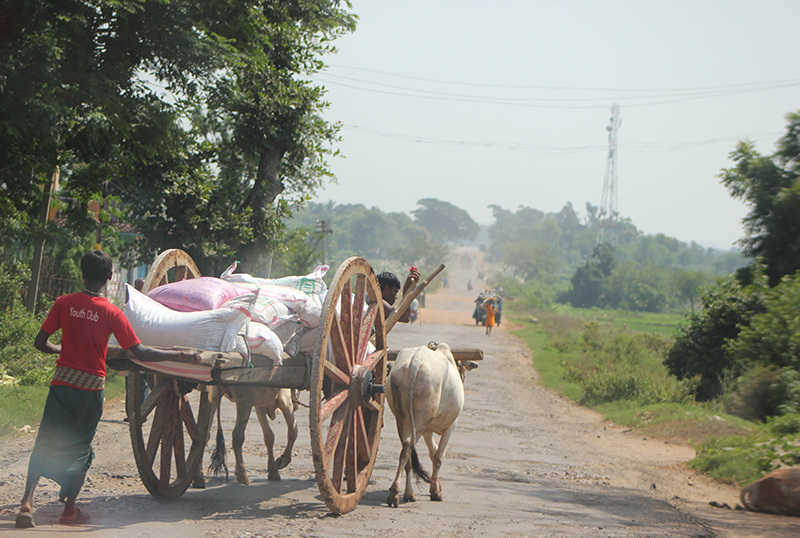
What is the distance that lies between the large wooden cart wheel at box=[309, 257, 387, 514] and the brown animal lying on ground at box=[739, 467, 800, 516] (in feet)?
13.6

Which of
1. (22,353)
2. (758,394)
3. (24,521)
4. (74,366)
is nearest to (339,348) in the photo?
(74,366)

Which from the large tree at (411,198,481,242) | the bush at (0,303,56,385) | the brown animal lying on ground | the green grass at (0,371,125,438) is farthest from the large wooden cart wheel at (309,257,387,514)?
the large tree at (411,198,481,242)

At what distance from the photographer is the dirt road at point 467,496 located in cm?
557

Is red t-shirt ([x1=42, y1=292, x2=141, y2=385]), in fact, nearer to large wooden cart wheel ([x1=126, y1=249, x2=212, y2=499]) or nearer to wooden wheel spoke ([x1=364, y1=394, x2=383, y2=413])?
large wooden cart wheel ([x1=126, y1=249, x2=212, y2=499])

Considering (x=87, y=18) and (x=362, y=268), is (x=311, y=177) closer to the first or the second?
(x=87, y=18)

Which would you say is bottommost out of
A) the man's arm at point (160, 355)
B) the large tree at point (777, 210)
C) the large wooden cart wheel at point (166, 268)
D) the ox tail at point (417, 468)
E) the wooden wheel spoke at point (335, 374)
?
the ox tail at point (417, 468)

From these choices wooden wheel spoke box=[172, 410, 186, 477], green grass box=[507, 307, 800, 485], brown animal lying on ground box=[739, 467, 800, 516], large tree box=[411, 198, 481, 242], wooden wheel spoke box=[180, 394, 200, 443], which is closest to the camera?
wooden wheel spoke box=[172, 410, 186, 477]

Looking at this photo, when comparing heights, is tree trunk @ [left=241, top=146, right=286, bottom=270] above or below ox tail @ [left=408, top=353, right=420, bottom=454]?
above

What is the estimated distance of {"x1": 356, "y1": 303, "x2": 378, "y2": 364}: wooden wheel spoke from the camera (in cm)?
642

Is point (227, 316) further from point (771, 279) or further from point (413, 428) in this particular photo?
point (771, 279)

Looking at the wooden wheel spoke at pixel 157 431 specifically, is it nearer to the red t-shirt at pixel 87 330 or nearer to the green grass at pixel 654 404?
the red t-shirt at pixel 87 330

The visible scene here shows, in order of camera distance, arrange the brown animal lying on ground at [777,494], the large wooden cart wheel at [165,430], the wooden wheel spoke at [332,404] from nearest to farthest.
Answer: the wooden wheel spoke at [332,404], the large wooden cart wheel at [165,430], the brown animal lying on ground at [777,494]

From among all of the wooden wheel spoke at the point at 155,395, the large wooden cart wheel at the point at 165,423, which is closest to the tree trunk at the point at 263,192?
the large wooden cart wheel at the point at 165,423

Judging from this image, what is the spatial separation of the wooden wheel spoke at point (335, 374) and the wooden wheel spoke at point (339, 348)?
0.08 m
